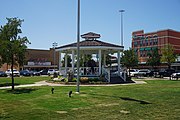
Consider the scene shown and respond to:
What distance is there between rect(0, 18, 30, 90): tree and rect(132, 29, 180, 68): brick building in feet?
222

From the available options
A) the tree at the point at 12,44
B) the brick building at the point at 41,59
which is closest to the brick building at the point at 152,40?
the brick building at the point at 41,59

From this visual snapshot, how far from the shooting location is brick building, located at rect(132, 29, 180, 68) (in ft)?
288

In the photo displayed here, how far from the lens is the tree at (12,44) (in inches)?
762

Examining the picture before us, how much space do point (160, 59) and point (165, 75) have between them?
297 inches

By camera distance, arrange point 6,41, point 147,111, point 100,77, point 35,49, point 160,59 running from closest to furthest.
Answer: point 147,111 → point 6,41 → point 100,77 → point 160,59 → point 35,49

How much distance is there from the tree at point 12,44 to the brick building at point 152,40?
67637mm

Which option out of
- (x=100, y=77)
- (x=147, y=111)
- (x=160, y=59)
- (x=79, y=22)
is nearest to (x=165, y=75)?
(x=160, y=59)

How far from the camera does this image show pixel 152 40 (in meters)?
92.8

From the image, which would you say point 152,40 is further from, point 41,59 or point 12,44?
point 12,44

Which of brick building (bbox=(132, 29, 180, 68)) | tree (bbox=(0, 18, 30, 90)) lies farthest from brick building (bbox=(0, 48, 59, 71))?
tree (bbox=(0, 18, 30, 90))

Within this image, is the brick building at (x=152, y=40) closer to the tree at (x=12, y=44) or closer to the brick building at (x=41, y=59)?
the brick building at (x=41, y=59)

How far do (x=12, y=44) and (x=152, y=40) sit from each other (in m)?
79.0

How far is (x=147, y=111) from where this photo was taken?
34.1ft

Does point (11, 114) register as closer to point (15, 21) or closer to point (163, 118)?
point (163, 118)
